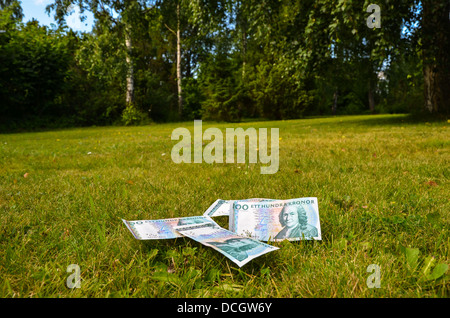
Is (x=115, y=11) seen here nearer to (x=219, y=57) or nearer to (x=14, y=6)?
Answer: (x=219, y=57)

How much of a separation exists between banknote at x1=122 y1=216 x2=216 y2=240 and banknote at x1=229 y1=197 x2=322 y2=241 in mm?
179

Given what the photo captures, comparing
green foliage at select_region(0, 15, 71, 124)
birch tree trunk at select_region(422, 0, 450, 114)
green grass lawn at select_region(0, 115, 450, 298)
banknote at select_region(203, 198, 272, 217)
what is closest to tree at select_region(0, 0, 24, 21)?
green foliage at select_region(0, 15, 71, 124)

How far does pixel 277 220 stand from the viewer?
61.9 inches

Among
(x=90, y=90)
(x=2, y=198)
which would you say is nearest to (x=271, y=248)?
(x=2, y=198)

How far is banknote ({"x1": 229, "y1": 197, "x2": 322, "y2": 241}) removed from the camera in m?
1.45

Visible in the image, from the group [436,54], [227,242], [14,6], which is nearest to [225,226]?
[227,242]

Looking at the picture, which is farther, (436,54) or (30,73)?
(30,73)

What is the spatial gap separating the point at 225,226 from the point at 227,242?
0.40 meters

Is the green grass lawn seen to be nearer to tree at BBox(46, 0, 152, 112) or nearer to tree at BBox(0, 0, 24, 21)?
tree at BBox(46, 0, 152, 112)

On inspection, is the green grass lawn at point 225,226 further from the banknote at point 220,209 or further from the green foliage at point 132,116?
the green foliage at point 132,116

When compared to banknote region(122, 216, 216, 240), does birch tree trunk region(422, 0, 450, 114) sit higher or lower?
higher

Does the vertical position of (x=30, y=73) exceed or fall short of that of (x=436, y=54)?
it exceeds it

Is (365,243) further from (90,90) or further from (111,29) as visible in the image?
(90,90)

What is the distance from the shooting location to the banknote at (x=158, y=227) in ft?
4.43
